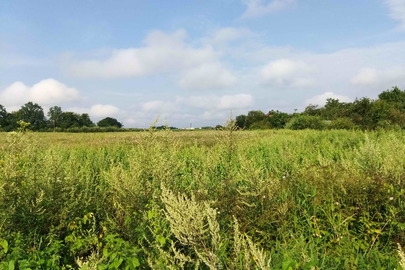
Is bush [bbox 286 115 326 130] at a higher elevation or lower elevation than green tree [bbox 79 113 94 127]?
lower

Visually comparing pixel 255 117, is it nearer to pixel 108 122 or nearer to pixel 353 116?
pixel 353 116

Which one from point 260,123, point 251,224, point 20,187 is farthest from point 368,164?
point 260,123

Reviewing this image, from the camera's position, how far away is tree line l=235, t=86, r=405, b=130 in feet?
78.7

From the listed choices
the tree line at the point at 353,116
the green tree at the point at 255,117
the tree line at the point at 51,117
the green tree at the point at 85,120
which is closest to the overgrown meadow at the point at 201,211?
the tree line at the point at 353,116

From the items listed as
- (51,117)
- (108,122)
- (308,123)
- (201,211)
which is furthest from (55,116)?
(201,211)

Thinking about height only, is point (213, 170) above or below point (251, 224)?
above

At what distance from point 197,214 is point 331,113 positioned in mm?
36052

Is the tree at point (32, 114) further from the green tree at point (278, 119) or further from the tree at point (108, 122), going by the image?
the green tree at point (278, 119)

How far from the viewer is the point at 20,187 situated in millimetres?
3455

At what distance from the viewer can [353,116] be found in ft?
95.1

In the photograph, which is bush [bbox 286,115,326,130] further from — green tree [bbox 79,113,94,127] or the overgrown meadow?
green tree [bbox 79,113,94,127]

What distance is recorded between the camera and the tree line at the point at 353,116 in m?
24.0

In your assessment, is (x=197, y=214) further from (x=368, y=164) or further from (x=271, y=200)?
(x=368, y=164)

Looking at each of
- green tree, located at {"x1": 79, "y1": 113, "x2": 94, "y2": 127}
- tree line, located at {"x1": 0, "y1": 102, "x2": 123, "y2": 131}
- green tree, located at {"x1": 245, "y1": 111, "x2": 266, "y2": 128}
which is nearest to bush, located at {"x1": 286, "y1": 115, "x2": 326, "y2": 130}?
green tree, located at {"x1": 245, "y1": 111, "x2": 266, "y2": 128}
